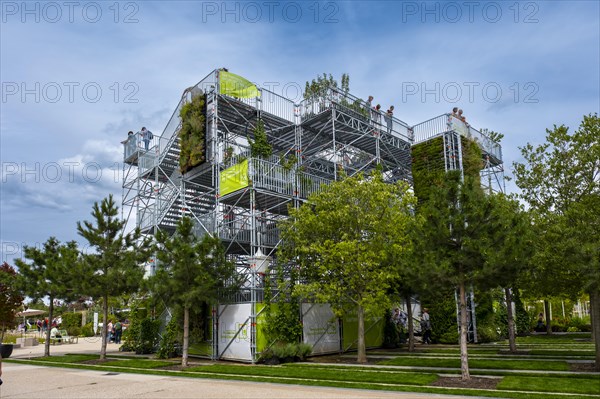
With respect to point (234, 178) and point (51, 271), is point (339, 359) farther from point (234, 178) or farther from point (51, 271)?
point (51, 271)

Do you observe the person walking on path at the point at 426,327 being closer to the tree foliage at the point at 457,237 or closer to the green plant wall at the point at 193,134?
the tree foliage at the point at 457,237

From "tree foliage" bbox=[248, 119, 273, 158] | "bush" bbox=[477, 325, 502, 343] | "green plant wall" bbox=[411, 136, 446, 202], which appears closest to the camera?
"tree foliage" bbox=[248, 119, 273, 158]

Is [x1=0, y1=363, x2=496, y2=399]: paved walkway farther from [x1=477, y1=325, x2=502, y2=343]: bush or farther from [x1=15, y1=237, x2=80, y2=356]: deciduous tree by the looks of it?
[x1=477, y1=325, x2=502, y2=343]: bush

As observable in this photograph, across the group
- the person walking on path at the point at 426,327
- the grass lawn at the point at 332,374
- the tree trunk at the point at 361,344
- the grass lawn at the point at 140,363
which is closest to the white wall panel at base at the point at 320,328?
the tree trunk at the point at 361,344

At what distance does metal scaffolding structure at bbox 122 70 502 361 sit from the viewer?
21453mm

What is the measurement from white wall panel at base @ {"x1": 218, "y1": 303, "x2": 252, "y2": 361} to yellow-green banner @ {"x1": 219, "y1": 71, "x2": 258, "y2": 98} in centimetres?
1021

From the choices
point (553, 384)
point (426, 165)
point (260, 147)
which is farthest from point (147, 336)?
point (553, 384)

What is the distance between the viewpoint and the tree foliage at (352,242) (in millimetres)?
18391

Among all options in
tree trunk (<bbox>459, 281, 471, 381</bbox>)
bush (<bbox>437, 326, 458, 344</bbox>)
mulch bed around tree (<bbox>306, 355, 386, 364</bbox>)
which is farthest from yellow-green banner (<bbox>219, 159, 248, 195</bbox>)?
bush (<bbox>437, 326, 458, 344</bbox>)

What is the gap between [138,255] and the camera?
21984 mm

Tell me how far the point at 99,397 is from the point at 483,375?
10.0 m

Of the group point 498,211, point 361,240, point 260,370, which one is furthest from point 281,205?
point 498,211

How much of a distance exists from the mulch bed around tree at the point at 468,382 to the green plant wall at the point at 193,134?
14.8 m

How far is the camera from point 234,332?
20391 millimetres
